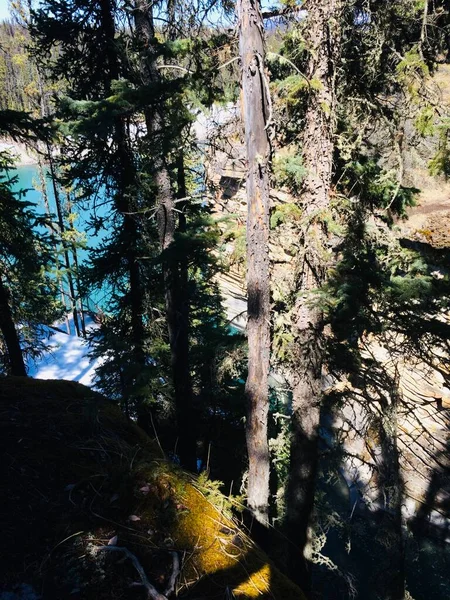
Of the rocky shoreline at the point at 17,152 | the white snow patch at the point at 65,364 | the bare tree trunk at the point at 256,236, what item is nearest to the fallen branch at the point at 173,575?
the bare tree trunk at the point at 256,236

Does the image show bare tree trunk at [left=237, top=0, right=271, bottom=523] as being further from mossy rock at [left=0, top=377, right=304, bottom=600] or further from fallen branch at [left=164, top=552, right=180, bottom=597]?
fallen branch at [left=164, top=552, right=180, bottom=597]

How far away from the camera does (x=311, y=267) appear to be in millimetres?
5777

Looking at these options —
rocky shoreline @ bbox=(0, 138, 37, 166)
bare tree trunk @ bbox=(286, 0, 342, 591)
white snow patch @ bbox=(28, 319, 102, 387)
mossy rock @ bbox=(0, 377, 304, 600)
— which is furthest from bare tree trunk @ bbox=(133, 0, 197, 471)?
white snow patch @ bbox=(28, 319, 102, 387)

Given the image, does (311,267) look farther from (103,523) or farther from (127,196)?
(127,196)

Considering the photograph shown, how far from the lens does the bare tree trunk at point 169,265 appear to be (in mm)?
6715

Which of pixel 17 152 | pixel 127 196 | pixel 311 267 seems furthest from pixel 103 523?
pixel 17 152

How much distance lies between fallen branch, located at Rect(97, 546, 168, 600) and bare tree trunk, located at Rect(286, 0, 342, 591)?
3.61m

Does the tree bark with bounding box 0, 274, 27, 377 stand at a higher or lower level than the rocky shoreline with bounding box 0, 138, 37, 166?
lower

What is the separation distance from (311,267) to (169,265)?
2524 millimetres

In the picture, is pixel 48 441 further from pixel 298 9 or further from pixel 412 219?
pixel 412 219

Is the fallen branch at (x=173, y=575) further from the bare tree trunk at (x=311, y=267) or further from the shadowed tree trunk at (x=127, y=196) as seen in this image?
the shadowed tree trunk at (x=127, y=196)

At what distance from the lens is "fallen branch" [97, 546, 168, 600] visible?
2154mm

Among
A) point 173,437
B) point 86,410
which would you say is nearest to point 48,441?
point 86,410

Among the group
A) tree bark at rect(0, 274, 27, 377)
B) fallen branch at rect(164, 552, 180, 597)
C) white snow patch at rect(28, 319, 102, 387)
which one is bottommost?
white snow patch at rect(28, 319, 102, 387)
